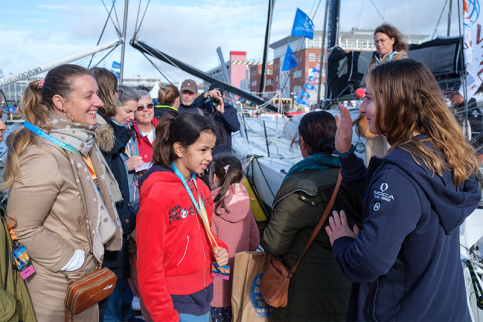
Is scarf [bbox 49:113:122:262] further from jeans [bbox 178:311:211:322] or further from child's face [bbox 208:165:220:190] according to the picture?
child's face [bbox 208:165:220:190]

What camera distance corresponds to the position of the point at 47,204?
69.4 inches

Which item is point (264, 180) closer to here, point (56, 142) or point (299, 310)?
point (299, 310)

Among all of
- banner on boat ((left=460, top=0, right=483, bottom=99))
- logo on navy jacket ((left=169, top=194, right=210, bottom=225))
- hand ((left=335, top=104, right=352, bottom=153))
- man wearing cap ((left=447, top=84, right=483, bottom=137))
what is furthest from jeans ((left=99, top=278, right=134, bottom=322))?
banner on boat ((left=460, top=0, right=483, bottom=99))

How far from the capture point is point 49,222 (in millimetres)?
1858

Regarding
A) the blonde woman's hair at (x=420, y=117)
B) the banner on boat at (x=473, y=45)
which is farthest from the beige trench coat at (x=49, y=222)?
the banner on boat at (x=473, y=45)

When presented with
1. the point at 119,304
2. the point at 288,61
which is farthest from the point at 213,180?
the point at 288,61

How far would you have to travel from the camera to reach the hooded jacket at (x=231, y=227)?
2879 mm

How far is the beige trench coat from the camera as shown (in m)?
1.71

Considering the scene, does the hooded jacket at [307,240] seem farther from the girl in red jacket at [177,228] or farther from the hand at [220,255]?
the girl in red jacket at [177,228]

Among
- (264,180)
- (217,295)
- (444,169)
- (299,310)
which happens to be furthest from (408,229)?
(264,180)

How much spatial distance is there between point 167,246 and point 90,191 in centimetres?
49

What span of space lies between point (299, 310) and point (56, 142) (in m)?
1.58

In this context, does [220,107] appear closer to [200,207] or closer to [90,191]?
[200,207]

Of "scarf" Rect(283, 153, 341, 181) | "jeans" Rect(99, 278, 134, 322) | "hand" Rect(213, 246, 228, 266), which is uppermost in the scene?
"scarf" Rect(283, 153, 341, 181)
